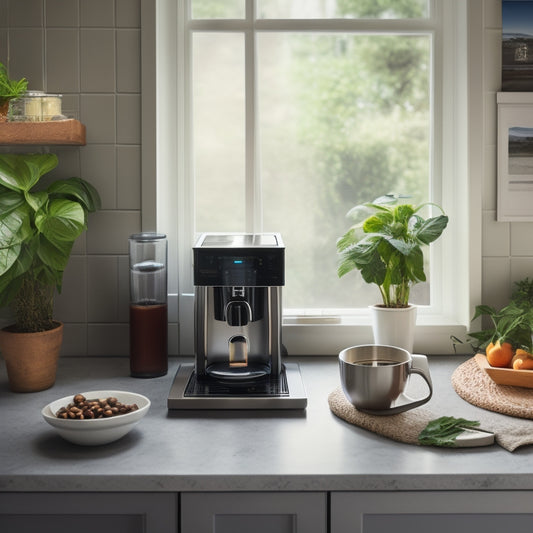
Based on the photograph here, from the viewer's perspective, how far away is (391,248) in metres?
1.79

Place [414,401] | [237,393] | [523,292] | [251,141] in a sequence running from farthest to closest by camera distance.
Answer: [251,141]
[523,292]
[237,393]
[414,401]

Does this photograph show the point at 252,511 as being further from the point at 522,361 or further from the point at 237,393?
the point at 522,361

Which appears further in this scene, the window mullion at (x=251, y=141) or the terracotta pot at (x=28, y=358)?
the window mullion at (x=251, y=141)

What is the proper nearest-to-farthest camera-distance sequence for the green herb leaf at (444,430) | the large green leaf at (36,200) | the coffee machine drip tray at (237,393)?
the green herb leaf at (444,430), the coffee machine drip tray at (237,393), the large green leaf at (36,200)

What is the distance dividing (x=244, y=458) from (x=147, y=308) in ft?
2.01

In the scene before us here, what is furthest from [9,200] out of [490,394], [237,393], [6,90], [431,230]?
[490,394]

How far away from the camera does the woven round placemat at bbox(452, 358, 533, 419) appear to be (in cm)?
148

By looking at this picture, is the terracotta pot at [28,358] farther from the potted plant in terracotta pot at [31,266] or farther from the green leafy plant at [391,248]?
the green leafy plant at [391,248]

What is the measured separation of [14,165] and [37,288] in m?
0.31

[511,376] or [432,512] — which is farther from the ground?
[511,376]

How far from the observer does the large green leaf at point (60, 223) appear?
5.32 ft

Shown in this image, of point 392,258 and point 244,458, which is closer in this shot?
point 244,458

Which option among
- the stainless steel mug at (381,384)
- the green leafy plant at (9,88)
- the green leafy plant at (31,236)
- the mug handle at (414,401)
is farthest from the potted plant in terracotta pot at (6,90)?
the mug handle at (414,401)

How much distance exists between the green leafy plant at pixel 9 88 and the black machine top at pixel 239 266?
2.17 feet
